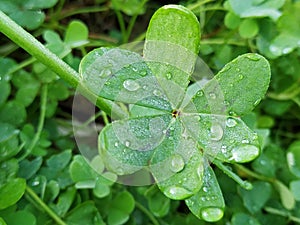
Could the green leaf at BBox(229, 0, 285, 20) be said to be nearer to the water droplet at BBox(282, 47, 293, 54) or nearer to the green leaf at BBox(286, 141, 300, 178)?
the water droplet at BBox(282, 47, 293, 54)

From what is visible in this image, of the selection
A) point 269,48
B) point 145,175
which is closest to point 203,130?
Result: point 145,175

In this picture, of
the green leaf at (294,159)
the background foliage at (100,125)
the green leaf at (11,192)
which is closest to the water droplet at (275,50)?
the background foliage at (100,125)

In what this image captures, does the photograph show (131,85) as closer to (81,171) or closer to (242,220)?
(81,171)

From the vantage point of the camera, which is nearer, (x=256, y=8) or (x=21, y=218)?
(x=21, y=218)

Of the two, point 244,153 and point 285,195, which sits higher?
point 244,153

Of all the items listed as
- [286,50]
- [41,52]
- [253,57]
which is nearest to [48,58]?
[41,52]

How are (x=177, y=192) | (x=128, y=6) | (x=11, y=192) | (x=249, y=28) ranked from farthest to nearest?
(x=128, y=6) → (x=249, y=28) → (x=11, y=192) → (x=177, y=192)
